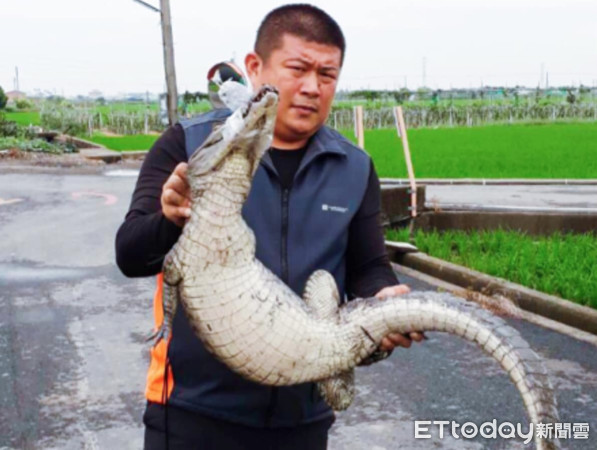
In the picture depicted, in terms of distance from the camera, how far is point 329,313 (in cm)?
239

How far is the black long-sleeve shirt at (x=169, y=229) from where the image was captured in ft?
7.29

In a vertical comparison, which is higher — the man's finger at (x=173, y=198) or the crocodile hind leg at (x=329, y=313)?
the man's finger at (x=173, y=198)

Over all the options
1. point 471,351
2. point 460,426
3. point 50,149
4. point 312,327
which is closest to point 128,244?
point 312,327

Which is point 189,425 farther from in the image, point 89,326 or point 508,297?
point 508,297

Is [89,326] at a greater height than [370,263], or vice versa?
[370,263]

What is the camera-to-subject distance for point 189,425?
8.14ft

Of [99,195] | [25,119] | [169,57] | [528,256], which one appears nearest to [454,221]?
[528,256]

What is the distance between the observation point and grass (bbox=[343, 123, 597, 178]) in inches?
675

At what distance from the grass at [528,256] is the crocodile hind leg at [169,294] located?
500cm

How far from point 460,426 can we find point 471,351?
1.32 m

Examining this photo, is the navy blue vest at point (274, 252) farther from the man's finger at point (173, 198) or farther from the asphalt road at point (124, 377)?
the asphalt road at point (124, 377)

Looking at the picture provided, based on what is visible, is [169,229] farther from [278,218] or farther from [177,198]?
[278,218]

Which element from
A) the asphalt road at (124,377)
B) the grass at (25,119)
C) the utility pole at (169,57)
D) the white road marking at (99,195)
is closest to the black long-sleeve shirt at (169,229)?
the asphalt road at (124,377)

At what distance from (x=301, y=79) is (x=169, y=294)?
677 mm
